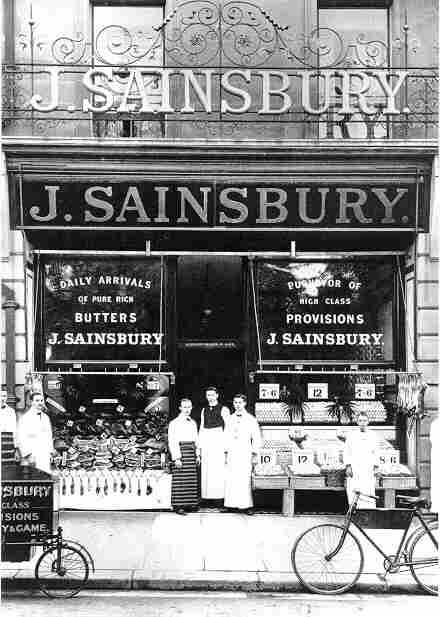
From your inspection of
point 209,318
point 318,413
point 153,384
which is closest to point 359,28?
point 209,318

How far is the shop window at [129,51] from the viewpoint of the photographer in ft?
38.3

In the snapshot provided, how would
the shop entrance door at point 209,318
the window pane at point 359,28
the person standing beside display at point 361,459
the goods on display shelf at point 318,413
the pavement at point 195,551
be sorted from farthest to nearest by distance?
1. the shop entrance door at point 209,318
2. the goods on display shelf at point 318,413
3. the window pane at point 359,28
4. the person standing beside display at point 361,459
5. the pavement at point 195,551

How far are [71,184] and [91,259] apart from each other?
4.32ft

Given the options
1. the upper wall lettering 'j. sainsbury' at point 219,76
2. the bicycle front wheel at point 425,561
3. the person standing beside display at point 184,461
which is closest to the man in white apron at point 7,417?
the person standing beside display at point 184,461

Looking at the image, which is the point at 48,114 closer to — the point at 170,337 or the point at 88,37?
the point at 88,37

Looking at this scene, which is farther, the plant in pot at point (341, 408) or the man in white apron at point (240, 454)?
the plant in pot at point (341, 408)

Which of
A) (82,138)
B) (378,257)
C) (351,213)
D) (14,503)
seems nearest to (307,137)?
(351,213)

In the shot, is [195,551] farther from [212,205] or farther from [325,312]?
[212,205]

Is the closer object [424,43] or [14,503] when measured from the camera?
[14,503]

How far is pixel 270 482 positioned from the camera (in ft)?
37.2

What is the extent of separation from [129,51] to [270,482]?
7181 millimetres

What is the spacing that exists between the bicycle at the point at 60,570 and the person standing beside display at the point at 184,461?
3.53m

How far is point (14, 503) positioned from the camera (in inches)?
307

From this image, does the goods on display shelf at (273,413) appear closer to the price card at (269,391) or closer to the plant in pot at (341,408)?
the price card at (269,391)
